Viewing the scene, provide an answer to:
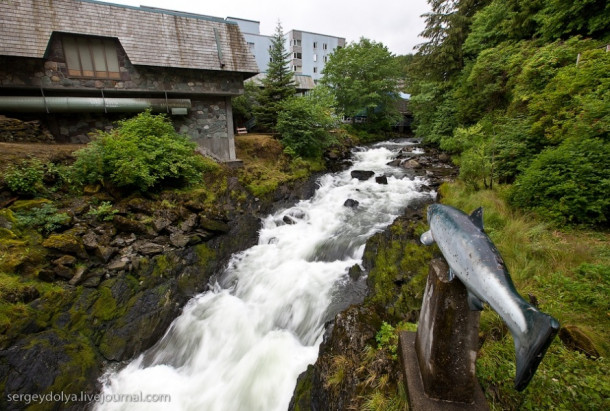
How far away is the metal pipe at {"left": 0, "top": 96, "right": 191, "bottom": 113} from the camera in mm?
8234

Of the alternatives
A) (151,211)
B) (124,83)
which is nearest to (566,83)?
(151,211)

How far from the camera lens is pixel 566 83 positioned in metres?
6.27

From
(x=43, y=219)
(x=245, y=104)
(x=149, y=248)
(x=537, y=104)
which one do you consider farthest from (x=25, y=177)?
(x=537, y=104)

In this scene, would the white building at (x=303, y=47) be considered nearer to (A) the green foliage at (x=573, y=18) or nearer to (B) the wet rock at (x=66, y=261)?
(A) the green foliage at (x=573, y=18)

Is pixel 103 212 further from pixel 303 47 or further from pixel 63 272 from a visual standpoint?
pixel 303 47

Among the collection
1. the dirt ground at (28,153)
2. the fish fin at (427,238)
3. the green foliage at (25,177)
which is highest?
the dirt ground at (28,153)

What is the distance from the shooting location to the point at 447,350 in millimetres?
2295

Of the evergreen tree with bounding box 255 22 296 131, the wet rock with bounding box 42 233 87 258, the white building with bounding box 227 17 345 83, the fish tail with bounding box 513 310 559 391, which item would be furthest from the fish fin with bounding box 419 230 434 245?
the white building with bounding box 227 17 345 83

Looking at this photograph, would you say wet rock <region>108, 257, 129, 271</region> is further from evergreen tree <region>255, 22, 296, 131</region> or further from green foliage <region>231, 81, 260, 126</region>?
green foliage <region>231, 81, 260, 126</region>

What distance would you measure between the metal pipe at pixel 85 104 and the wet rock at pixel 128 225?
537 cm

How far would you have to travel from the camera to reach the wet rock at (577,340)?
8.47 ft

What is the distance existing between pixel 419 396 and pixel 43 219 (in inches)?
300

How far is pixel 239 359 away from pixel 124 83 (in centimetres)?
1047

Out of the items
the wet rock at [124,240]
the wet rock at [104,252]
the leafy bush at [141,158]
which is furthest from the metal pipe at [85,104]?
the wet rock at [104,252]
